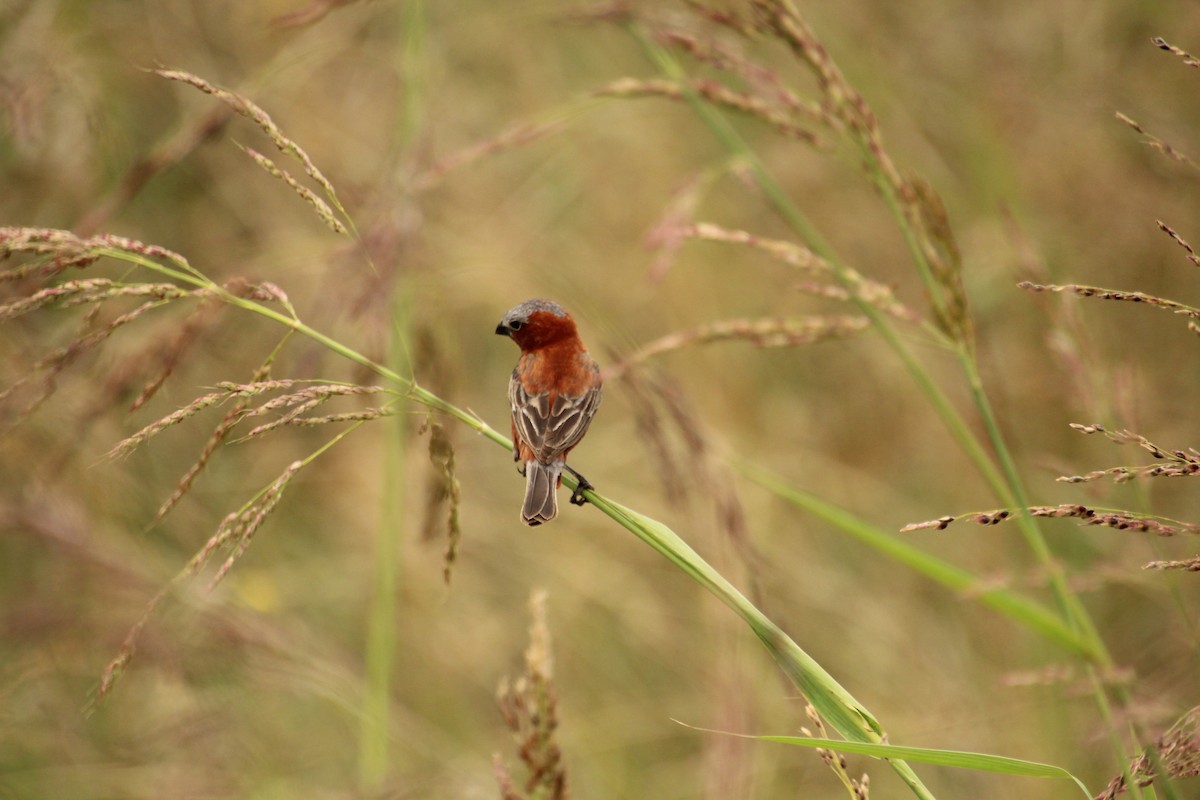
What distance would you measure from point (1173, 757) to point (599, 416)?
4712 millimetres

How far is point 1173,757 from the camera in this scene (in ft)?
5.01

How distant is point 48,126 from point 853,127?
11.8ft

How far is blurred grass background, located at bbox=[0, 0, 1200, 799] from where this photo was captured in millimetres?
3260

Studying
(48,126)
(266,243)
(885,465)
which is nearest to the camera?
(48,126)

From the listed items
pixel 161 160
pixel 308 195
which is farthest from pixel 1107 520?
pixel 161 160

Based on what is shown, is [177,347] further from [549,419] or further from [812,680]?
[812,680]

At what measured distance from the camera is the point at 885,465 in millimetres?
5770

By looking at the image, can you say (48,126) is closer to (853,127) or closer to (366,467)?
(366,467)

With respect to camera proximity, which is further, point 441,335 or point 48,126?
point 48,126

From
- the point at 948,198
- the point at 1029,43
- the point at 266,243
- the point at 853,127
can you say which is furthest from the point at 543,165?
the point at 853,127

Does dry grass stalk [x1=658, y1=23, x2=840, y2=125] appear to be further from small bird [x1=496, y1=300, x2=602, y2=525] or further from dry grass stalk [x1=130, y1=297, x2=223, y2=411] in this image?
dry grass stalk [x1=130, y1=297, x2=223, y2=411]

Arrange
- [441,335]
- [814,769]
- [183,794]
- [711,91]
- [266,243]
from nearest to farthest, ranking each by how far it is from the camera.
Answer: [711,91]
[183,794]
[441,335]
[814,769]
[266,243]

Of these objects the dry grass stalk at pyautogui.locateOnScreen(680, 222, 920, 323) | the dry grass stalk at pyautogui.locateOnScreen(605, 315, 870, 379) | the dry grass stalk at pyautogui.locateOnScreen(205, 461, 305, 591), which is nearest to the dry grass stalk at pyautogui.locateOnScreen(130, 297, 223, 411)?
the dry grass stalk at pyautogui.locateOnScreen(205, 461, 305, 591)

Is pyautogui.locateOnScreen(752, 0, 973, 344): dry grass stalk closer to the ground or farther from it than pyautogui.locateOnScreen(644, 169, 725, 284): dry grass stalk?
farther from it
